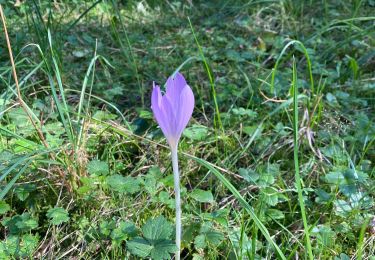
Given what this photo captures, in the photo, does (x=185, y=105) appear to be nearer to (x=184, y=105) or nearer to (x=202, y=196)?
(x=184, y=105)

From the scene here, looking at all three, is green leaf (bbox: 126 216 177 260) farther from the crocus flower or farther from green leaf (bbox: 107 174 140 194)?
the crocus flower

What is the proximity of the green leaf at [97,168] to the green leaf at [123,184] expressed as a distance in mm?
54

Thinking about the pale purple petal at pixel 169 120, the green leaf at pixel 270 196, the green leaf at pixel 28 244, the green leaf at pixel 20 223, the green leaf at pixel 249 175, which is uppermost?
the pale purple petal at pixel 169 120

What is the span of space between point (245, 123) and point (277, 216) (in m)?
0.62

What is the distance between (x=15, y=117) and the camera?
79.5 inches

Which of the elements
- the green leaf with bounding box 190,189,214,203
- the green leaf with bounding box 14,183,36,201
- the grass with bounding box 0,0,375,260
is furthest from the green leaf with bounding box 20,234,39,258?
the green leaf with bounding box 190,189,214,203

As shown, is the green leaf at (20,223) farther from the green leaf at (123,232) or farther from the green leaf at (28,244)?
the green leaf at (123,232)

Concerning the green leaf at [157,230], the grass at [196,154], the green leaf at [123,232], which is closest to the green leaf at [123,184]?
the grass at [196,154]

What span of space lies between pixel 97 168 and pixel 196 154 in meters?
0.45

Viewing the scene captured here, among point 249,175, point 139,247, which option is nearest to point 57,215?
point 139,247

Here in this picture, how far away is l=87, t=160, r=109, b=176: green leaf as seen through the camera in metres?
1.70

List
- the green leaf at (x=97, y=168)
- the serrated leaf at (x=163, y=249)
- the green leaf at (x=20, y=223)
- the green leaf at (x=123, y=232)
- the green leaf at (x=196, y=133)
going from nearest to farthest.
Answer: the serrated leaf at (x=163, y=249) < the green leaf at (x=123, y=232) < the green leaf at (x=20, y=223) < the green leaf at (x=97, y=168) < the green leaf at (x=196, y=133)

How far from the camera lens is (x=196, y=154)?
6.66 ft

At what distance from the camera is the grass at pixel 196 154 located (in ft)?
5.12
